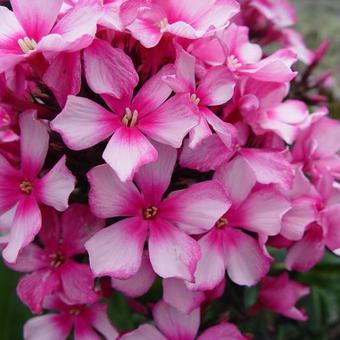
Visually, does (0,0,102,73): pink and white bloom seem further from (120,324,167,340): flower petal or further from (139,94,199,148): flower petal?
(120,324,167,340): flower petal

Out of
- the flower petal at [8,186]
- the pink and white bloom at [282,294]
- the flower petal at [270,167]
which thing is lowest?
the pink and white bloom at [282,294]

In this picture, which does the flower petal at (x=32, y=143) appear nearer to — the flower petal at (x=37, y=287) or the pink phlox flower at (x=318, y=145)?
the flower petal at (x=37, y=287)

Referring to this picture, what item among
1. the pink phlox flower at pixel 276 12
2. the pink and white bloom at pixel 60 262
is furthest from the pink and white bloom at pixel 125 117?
the pink phlox flower at pixel 276 12

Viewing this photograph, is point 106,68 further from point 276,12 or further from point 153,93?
point 276,12

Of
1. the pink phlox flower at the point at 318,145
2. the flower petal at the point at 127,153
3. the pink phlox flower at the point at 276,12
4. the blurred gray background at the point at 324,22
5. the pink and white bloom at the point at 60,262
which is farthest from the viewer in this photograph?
the blurred gray background at the point at 324,22

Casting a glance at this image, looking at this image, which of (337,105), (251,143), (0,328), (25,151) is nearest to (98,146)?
(25,151)

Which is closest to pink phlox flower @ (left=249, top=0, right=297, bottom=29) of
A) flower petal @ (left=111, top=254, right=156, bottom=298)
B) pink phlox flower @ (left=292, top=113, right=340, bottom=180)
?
pink phlox flower @ (left=292, top=113, right=340, bottom=180)

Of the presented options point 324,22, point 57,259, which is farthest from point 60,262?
point 324,22

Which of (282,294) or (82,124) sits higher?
(82,124)
